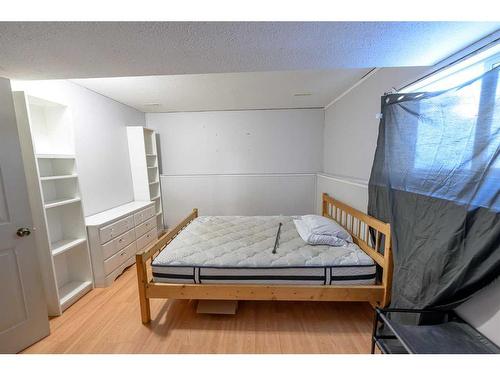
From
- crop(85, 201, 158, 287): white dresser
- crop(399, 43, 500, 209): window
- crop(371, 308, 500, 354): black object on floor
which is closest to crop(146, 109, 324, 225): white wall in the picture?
crop(85, 201, 158, 287): white dresser

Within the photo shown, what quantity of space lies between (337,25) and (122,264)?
3082mm

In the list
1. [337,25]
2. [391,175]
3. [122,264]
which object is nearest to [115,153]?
[122,264]

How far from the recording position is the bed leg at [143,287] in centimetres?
157

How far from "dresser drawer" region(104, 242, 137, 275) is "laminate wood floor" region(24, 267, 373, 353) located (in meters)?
0.33

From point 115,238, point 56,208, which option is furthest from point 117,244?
point 56,208

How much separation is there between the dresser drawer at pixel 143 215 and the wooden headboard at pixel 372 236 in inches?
110

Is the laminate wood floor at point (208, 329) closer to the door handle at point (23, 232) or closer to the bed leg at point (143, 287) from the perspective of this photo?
the bed leg at point (143, 287)

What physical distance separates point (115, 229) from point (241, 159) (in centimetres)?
229

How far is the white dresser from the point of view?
83.9 inches

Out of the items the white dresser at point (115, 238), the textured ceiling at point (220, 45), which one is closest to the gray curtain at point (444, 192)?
the textured ceiling at point (220, 45)

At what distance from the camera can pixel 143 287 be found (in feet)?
5.27

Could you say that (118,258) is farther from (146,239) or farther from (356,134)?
(356,134)

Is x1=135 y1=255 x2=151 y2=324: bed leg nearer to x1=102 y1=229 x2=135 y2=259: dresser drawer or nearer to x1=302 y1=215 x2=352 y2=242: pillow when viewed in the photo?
x1=102 y1=229 x2=135 y2=259: dresser drawer
